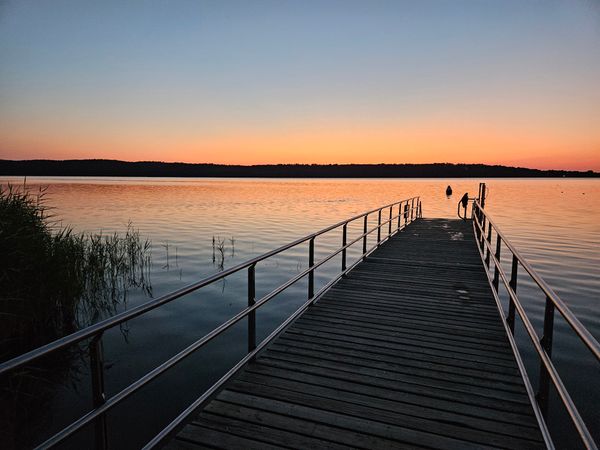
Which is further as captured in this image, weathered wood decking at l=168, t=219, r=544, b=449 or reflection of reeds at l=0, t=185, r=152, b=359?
reflection of reeds at l=0, t=185, r=152, b=359

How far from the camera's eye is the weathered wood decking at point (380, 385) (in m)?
3.12

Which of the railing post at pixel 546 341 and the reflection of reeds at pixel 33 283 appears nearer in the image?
the railing post at pixel 546 341

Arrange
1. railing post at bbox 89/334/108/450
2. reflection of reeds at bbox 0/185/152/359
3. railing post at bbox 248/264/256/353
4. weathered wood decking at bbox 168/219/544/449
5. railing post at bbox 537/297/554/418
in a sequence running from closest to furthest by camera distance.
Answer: railing post at bbox 89/334/108/450
railing post at bbox 537/297/554/418
weathered wood decking at bbox 168/219/544/449
railing post at bbox 248/264/256/353
reflection of reeds at bbox 0/185/152/359

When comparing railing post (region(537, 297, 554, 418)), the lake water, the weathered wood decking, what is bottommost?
the lake water

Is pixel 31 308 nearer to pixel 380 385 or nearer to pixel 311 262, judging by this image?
A: pixel 311 262

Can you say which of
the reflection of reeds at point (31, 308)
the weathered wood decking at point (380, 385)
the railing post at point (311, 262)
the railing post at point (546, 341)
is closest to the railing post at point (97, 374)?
the weathered wood decking at point (380, 385)

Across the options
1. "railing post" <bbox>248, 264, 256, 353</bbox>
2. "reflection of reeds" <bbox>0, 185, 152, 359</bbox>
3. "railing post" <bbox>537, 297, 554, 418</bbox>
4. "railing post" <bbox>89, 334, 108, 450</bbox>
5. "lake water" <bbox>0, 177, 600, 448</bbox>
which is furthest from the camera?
"reflection of reeds" <bbox>0, 185, 152, 359</bbox>

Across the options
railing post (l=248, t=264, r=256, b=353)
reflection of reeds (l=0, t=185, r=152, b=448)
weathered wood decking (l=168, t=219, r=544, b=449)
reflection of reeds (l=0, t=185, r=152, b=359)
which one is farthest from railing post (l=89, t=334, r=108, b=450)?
reflection of reeds (l=0, t=185, r=152, b=359)

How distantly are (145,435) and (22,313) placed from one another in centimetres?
334

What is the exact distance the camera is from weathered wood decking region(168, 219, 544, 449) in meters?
3.12

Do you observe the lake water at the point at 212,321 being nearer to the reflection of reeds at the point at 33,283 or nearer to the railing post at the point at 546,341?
the reflection of reeds at the point at 33,283

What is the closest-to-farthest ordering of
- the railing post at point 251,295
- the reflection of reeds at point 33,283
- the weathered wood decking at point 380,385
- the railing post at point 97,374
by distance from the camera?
the railing post at point 97,374
the weathered wood decking at point 380,385
the railing post at point 251,295
the reflection of reeds at point 33,283

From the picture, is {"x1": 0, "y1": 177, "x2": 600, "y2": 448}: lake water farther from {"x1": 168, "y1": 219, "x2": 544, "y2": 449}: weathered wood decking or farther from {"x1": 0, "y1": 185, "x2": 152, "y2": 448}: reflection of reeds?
{"x1": 168, "y1": 219, "x2": 544, "y2": 449}: weathered wood decking

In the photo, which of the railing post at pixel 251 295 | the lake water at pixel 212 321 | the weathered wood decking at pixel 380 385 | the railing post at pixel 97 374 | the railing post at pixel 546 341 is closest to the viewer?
the railing post at pixel 97 374
